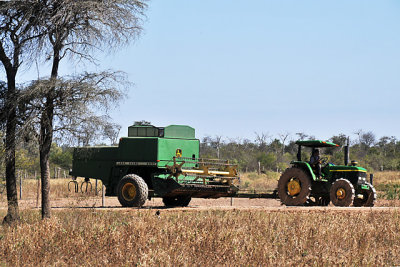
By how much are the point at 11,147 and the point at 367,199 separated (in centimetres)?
1155

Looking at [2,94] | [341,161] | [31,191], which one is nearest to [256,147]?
[341,161]

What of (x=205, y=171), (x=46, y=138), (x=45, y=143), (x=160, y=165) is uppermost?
(x=46, y=138)

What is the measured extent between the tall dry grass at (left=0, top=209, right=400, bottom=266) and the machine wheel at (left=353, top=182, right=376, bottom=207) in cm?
781

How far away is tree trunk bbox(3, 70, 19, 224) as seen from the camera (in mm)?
14258

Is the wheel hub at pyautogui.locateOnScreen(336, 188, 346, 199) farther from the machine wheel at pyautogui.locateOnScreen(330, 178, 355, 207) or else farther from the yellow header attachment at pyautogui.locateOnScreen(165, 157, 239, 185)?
the yellow header attachment at pyautogui.locateOnScreen(165, 157, 239, 185)

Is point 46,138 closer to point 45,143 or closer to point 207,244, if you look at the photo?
point 45,143

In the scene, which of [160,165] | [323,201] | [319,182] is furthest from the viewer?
[323,201]

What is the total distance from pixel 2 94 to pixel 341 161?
41.1 metres

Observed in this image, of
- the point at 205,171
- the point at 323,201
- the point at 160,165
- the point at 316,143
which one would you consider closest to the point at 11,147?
the point at 160,165

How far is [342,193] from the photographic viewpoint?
17.9m

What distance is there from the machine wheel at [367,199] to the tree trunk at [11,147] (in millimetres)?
11013

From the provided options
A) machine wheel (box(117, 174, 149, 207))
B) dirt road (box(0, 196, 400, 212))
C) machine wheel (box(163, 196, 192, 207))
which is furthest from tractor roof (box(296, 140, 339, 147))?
machine wheel (box(117, 174, 149, 207))

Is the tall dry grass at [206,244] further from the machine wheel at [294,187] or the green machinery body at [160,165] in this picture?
the machine wheel at [294,187]

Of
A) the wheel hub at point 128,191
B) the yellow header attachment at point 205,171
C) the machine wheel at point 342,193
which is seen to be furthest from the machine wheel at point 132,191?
the machine wheel at point 342,193
